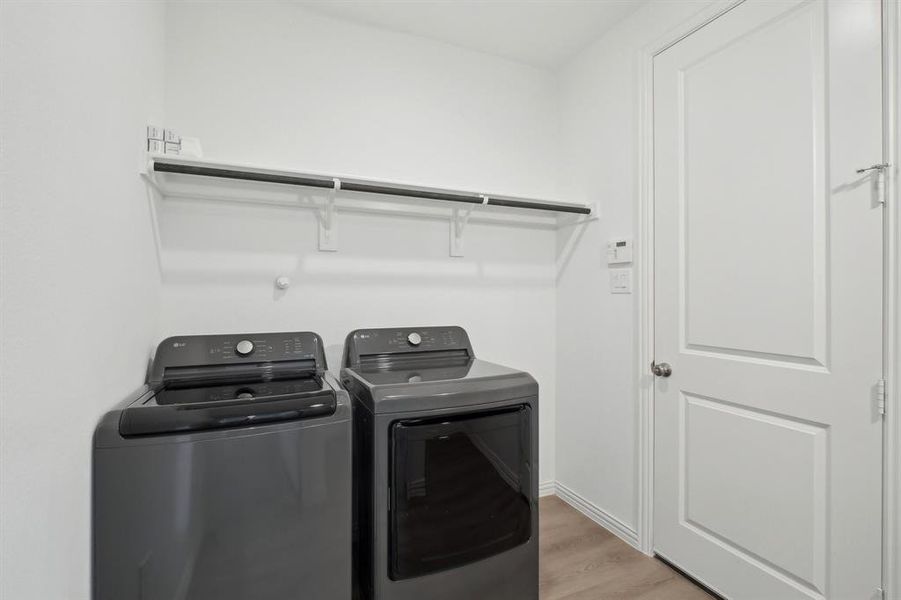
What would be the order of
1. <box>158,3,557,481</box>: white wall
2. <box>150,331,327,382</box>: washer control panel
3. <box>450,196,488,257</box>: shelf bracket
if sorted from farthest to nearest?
<box>450,196,488,257</box>: shelf bracket → <box>158,3,557,481</box>: white wall → <box>150,331,327,382</box>: washer control panel

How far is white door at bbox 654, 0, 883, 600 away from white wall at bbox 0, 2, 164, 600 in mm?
2048

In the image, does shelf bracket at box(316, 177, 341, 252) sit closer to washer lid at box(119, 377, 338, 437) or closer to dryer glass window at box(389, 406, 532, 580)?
washer lid at box(119, 377, 338, 437)

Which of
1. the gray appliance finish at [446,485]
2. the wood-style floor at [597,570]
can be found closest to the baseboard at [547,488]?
the wood-style floor at [597,570]

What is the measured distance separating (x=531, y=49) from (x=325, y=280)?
1.76m

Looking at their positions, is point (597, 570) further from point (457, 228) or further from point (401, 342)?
point (457, 228)

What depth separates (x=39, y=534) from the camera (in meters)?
0.75

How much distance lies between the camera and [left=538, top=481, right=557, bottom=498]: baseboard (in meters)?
2.51

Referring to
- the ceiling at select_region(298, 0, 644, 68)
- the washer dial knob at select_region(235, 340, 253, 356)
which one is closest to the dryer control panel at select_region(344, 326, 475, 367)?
the washer dial knob at select_region(235, 340, 253, 356)

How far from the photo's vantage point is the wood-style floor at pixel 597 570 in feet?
5.54

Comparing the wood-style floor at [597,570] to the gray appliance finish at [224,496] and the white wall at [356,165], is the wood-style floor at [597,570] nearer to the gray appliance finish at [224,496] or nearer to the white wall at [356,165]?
the white wall at [356,165]

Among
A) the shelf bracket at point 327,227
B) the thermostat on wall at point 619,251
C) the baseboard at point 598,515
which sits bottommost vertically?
the baseboard at point 598,515

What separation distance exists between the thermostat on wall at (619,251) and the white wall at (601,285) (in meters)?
0.04

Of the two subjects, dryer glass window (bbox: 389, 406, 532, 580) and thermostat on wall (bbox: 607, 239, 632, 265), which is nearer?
dryer glass window (bbox: 389, 406, 532, 580)

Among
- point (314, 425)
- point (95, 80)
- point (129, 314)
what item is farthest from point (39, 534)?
point (95, 80)
